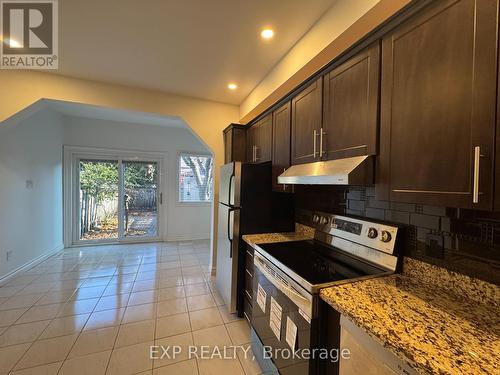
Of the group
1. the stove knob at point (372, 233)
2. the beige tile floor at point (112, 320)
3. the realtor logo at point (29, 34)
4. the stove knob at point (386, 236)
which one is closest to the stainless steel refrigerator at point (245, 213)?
the beige tile floor at point (112, 320)

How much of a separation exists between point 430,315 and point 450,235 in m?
0.48

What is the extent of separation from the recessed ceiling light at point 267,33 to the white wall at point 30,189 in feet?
9.83

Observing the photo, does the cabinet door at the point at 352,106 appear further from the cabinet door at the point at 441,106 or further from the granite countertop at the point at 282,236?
the granite countertop at the point at 282,236

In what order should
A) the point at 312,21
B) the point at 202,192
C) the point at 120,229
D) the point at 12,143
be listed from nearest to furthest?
the point at 312,21 → the point at 12,143 → the point at 120,229 → the point at 202,192

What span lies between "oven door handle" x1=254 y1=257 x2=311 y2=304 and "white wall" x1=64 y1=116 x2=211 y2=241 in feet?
11.9

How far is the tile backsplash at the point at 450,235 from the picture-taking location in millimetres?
1024

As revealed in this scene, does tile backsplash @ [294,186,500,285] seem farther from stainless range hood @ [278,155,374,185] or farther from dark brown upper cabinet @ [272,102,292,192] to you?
dark brown upper cabinet @ [272,102,292,192]

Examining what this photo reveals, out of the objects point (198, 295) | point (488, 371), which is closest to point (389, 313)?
point (488, 371)

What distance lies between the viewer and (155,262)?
3865 mm

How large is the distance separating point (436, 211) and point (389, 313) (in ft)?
2.19

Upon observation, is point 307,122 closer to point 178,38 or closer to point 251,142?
point 251,142

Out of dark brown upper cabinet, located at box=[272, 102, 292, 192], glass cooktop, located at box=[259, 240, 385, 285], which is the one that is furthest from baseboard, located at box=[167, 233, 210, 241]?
glass cooktop, located at box=[259, 240, 385, 285]

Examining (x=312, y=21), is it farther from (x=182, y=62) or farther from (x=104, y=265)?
(x=104, y=265)

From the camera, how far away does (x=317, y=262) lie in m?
1.64
